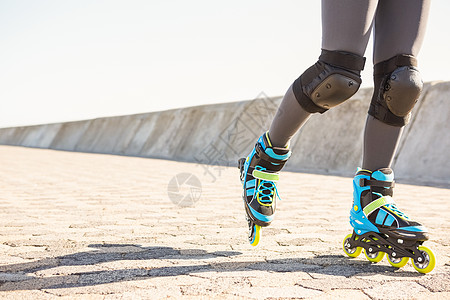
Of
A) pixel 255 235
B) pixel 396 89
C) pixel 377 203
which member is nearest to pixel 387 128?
pixel 396 89

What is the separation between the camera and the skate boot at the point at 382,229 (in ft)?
5.77

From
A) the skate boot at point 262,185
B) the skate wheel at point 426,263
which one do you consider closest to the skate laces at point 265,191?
the skate boot at point 262,185

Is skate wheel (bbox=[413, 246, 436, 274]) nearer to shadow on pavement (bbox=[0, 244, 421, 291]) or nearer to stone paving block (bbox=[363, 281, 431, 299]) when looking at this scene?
shadow on pavement (bbox=[0, 244, 421, 291])

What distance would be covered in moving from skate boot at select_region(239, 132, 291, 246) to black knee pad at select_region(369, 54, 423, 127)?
0.46 meters

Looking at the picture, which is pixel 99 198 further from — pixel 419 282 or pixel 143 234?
pixel 419 282

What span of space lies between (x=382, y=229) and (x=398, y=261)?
0.14 m

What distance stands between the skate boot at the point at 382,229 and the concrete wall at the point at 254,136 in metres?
5.25

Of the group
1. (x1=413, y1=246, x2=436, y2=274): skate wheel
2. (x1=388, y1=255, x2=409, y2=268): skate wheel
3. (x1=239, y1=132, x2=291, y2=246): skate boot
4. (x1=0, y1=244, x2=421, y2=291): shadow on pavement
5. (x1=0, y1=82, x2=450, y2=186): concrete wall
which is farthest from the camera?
(x1=0, y1=82, x2=450, y2=186): concrete wall

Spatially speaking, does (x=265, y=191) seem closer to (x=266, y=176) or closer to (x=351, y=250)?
(x=266, y=176)

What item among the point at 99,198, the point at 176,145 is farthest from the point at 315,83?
the point at 176,145

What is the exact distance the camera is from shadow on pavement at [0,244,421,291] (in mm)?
1532

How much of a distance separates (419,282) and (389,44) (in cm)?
102

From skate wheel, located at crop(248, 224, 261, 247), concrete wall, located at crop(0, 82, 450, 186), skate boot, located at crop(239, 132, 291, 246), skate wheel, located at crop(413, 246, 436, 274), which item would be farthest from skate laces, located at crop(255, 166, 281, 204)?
concrete wall, located at crop(0, 82, 450, 186)

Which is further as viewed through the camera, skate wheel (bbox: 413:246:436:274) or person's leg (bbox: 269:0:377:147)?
person's leg (bbox: 269:0:377:147)
